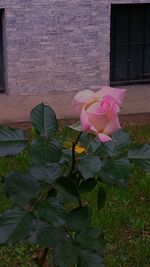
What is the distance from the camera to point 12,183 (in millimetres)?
1714

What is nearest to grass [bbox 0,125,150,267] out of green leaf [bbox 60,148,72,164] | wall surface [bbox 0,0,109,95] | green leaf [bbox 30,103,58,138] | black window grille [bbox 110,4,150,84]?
green leaf [bbox 60,148,72,164]

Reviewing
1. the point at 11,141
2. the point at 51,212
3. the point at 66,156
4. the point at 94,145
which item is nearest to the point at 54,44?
the point at 66,156

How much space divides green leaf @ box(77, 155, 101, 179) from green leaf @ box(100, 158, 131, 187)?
24 mm

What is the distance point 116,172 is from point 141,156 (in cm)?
13

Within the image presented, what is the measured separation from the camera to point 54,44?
8.26 m

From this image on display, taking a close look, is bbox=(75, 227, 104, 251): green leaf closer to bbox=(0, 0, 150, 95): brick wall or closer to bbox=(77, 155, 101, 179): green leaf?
bbox=(77, 155, 101, 179): green leaf

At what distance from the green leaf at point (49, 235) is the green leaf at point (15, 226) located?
0.11 meters

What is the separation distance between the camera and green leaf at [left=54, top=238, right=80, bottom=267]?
5.86ft

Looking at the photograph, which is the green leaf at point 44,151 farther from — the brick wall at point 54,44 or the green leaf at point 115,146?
the brick wall at point 54,44

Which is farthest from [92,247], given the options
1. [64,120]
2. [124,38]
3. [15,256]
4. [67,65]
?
[124,38]

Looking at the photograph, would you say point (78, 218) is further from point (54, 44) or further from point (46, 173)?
point (54, 44)

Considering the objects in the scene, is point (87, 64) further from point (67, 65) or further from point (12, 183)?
point (12, 183)

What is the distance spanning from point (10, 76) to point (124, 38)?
2027mm

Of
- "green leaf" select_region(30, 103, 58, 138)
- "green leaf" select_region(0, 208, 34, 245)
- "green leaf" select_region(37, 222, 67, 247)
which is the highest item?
"green leaf" select_region(30, 103, 58, 138)
